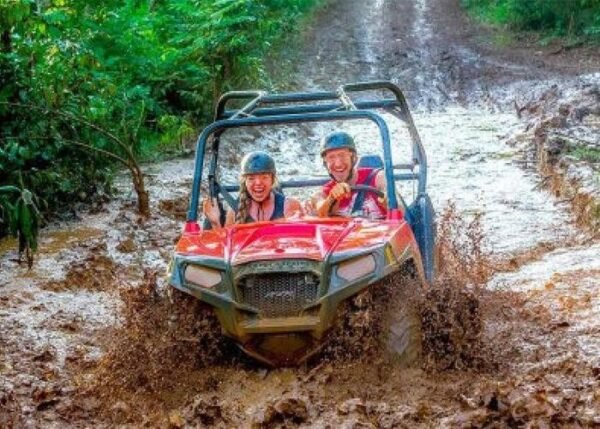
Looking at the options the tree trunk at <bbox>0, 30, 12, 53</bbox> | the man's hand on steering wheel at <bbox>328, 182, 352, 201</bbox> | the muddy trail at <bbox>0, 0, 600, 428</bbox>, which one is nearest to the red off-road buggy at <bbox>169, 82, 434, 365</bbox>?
the muddy trail at <bbox>0, 0, 600, 428</bbox>

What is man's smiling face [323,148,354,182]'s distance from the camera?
6262 mm

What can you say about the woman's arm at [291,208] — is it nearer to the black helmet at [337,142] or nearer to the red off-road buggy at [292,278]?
the black helmet at [337,142]

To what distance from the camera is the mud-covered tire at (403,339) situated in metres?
5.13

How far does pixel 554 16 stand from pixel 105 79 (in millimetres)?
14935

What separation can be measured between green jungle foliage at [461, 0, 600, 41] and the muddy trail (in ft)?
32.7

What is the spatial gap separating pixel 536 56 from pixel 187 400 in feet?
56.6

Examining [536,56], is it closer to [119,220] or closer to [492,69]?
[492,69]

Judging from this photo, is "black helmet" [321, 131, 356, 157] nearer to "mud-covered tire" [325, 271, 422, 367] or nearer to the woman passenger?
the woman passenger

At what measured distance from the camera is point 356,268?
5.07m

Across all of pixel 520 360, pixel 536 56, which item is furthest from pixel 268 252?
pixel 536 56

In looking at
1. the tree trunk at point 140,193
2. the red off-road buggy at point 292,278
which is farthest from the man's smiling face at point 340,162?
the tree trunk at point 140,193

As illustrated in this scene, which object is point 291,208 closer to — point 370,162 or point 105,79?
point 370,162

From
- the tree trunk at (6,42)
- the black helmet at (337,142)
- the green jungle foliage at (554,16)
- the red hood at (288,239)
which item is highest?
the green jungle foliage at (554,16)

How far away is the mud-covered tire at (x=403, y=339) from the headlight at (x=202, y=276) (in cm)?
91
